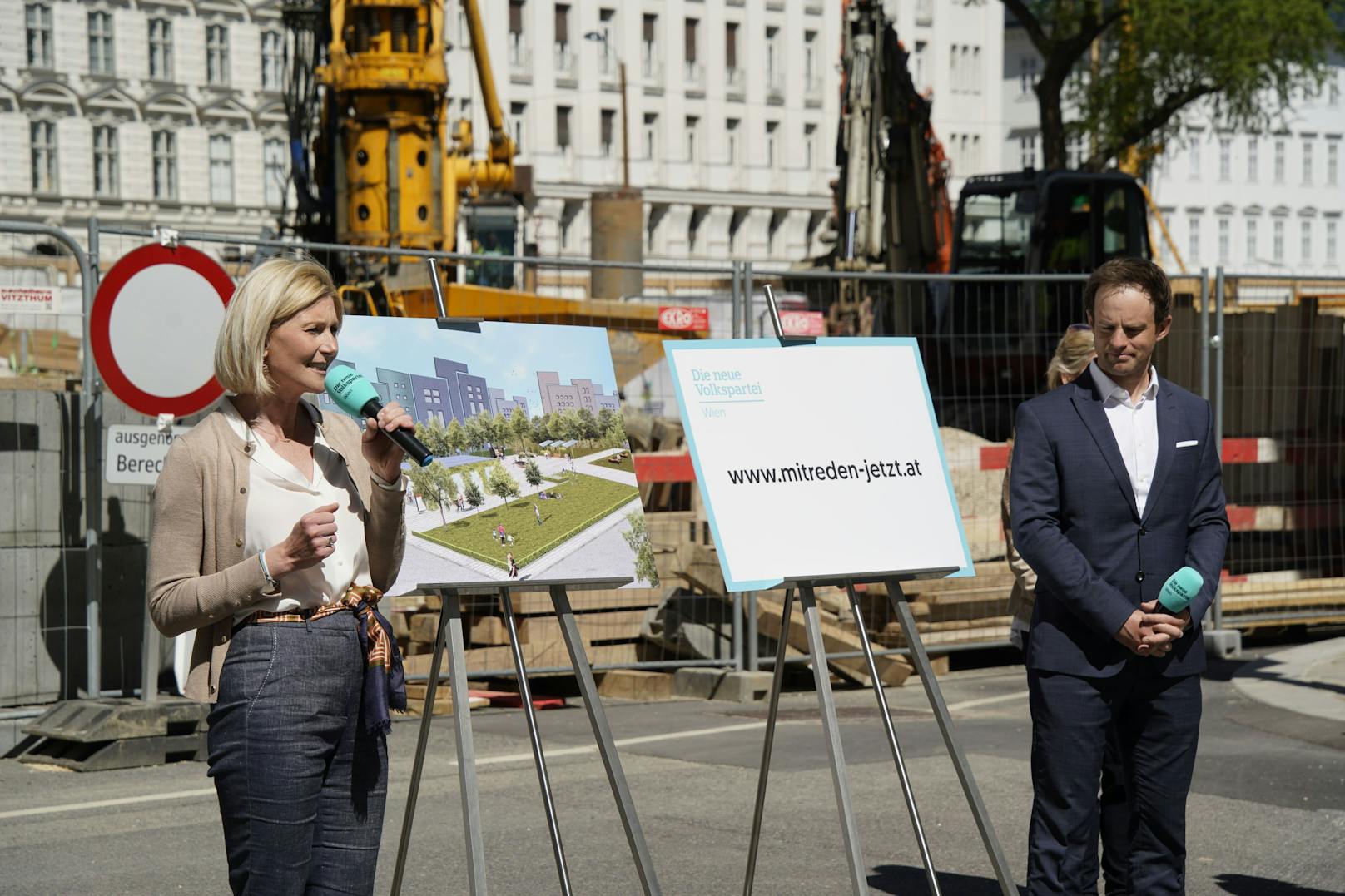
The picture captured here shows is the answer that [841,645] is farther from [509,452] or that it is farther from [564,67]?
[564,67]

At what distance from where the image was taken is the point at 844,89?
893 inches

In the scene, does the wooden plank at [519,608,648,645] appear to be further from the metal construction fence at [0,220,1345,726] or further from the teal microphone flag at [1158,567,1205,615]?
the teal microphone flag at [1158,567,1205,615]

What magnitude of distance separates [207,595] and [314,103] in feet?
79.4

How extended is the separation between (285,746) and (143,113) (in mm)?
64719

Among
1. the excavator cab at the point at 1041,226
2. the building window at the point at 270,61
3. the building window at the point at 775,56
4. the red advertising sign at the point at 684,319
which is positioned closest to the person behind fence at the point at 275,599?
the red advertising sign at the point at 684,319

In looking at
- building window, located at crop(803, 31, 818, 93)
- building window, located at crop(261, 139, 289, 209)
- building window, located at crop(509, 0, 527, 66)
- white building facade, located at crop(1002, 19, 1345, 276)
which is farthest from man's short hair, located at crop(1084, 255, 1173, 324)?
white building facade, located at crop(1002, 19, 1345, 276)

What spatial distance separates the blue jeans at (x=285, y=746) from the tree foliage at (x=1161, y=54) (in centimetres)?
3235

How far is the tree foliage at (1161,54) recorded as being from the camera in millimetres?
36688

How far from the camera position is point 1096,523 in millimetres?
5465

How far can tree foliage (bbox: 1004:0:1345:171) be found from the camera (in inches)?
1444

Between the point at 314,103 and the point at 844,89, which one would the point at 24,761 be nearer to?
the point at 844,89

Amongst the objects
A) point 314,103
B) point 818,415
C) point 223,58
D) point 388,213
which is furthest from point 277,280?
point 223,58

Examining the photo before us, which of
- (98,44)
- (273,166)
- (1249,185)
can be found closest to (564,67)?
(273,166)

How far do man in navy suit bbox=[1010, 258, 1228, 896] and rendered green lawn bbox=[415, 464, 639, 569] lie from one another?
3.95 ft
